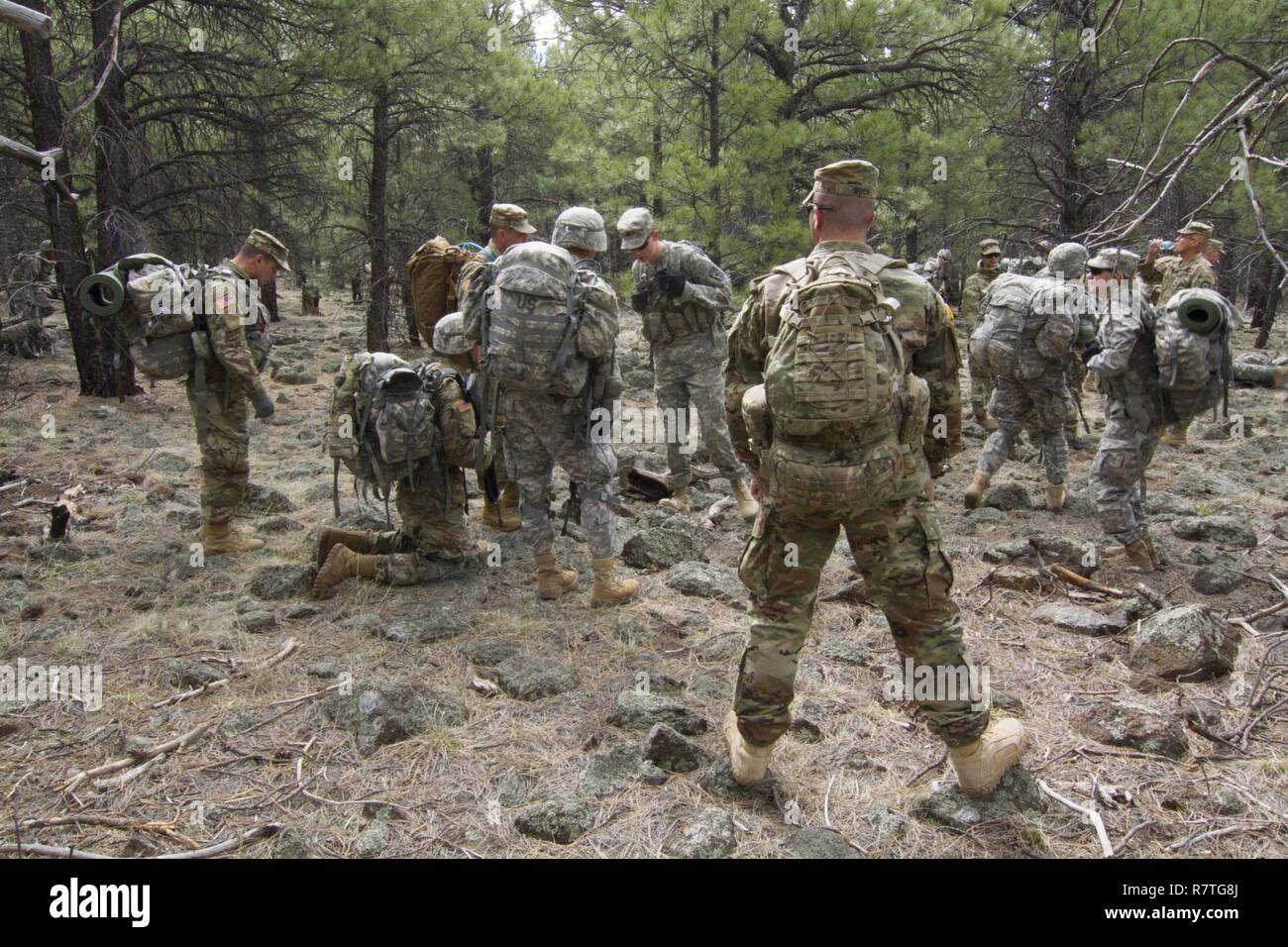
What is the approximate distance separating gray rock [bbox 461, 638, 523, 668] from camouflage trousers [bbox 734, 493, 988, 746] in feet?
5.19

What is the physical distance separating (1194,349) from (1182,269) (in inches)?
195

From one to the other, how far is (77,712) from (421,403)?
2.19 meters

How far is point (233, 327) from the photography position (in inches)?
207

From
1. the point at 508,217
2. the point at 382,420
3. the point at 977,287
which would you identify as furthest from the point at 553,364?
the point at 977,287

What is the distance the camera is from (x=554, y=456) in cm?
477

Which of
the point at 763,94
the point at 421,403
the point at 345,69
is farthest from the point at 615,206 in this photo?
the point at 421,403

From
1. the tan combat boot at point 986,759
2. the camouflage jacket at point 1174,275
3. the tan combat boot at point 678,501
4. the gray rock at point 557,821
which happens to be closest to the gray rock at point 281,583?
the gray rock at point 557,821

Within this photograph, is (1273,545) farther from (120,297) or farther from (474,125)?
(474,125)

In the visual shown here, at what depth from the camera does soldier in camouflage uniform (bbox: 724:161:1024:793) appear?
2.79 m

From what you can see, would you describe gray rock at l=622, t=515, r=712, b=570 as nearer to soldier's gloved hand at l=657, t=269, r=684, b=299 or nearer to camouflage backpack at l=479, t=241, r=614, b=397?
camouflage backpack at l=479, t=241, r=614, b=397

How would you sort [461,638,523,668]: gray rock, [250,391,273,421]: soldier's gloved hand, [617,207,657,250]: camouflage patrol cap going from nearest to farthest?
1. [461,638,523,668]: gray rock
2. [250,391,273,421]: soldier's gloved hand
3. [617,207,657,250]: camouflage patrol cap

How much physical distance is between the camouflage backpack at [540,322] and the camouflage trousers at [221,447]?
2.11 meters

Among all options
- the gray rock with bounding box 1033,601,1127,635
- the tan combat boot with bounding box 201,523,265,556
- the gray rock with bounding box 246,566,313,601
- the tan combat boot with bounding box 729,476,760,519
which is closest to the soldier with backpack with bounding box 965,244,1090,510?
the tan combat boot with bounding box 729,476,760,519

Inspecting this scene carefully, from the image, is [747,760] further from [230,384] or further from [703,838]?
[230,384]
